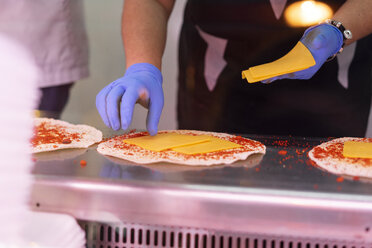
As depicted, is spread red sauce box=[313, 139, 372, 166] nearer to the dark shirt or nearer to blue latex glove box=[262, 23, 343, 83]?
blue latex glove box=[262, 23, 343, 83]

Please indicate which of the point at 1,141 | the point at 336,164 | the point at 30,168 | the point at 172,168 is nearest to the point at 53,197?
the point at 30,168

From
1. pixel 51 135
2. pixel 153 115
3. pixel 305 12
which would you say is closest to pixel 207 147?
pixel 153 115

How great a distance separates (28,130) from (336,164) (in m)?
1.16

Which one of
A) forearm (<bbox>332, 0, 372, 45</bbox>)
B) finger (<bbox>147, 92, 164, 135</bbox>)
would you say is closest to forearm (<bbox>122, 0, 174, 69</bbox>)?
finger (<bbox>147, 92, 164, 135</bbox>)

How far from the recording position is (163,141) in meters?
1.40

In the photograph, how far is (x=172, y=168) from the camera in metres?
1.15

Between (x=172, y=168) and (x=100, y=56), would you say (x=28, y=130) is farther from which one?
(x=100, y=56)

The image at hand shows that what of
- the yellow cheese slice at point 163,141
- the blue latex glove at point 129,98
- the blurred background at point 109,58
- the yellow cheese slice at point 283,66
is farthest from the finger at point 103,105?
the blurred background at point 109,58

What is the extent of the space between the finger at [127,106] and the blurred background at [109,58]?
1.44 m

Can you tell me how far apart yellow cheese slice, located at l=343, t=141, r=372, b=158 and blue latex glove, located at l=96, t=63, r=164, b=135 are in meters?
0.67

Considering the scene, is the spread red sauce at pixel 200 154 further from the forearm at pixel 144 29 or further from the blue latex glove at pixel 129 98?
the forearm at pixel 144 29

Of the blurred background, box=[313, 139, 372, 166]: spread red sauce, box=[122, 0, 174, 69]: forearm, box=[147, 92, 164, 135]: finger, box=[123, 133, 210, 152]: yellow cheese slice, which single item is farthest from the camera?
the blurred background

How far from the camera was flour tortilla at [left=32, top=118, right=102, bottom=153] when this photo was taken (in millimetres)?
1352

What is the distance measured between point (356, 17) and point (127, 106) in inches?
39.4
